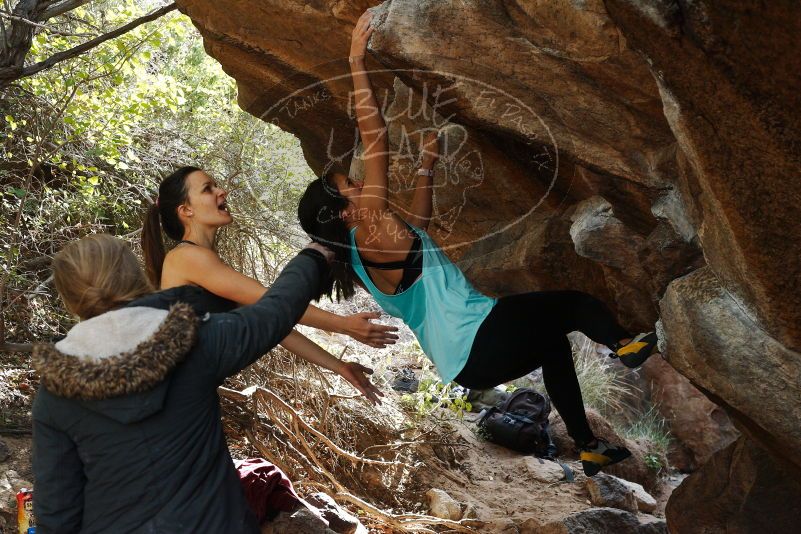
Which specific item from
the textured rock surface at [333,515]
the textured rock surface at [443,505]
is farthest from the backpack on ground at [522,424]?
the textured rock surface at [333,515]

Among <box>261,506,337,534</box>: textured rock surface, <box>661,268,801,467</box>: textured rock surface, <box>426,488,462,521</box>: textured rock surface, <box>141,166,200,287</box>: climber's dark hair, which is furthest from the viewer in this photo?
<box>426,488,462,521</box>: textured rock surface

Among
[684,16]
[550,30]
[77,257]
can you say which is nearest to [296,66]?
[550,30]

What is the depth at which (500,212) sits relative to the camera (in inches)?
194

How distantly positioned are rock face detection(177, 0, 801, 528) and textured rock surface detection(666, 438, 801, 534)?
0.11 metres

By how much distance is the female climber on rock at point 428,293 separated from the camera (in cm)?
338

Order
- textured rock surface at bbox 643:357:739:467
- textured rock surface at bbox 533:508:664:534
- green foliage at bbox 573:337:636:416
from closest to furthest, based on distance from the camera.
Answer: textured rock surface at bbox 533:508:664:534 → textured rock surface at bbox 643:357:739:467 → green foliage at bbox 573:337:636:416

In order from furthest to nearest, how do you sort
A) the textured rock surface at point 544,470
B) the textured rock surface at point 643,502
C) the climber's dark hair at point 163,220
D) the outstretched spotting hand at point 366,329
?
the textured rock surface at point 544,470 → the textured rock surface at point 643,502 → the climber's dark hair at point 163,220 → the outstretched spotting hand at point 366,329

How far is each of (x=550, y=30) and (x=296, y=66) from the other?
7.50ft

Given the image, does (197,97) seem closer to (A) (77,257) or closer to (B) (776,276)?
(A) (77,257)

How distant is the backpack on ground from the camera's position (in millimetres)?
7391

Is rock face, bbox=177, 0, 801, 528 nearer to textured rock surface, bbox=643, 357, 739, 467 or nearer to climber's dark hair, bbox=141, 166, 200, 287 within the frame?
climber's dark hair, bbox=141, 166, 200, 287

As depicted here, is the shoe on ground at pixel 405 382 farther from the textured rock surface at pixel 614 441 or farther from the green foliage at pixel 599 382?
the green foliage at pixel 599 382

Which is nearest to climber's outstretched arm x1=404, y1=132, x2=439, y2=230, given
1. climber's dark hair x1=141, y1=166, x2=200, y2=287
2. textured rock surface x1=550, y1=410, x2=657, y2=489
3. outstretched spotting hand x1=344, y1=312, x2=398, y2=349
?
outstretched spotting hand x1=344, y1=312, x2=398, y2=349

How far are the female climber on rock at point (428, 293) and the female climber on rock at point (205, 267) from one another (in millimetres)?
401
